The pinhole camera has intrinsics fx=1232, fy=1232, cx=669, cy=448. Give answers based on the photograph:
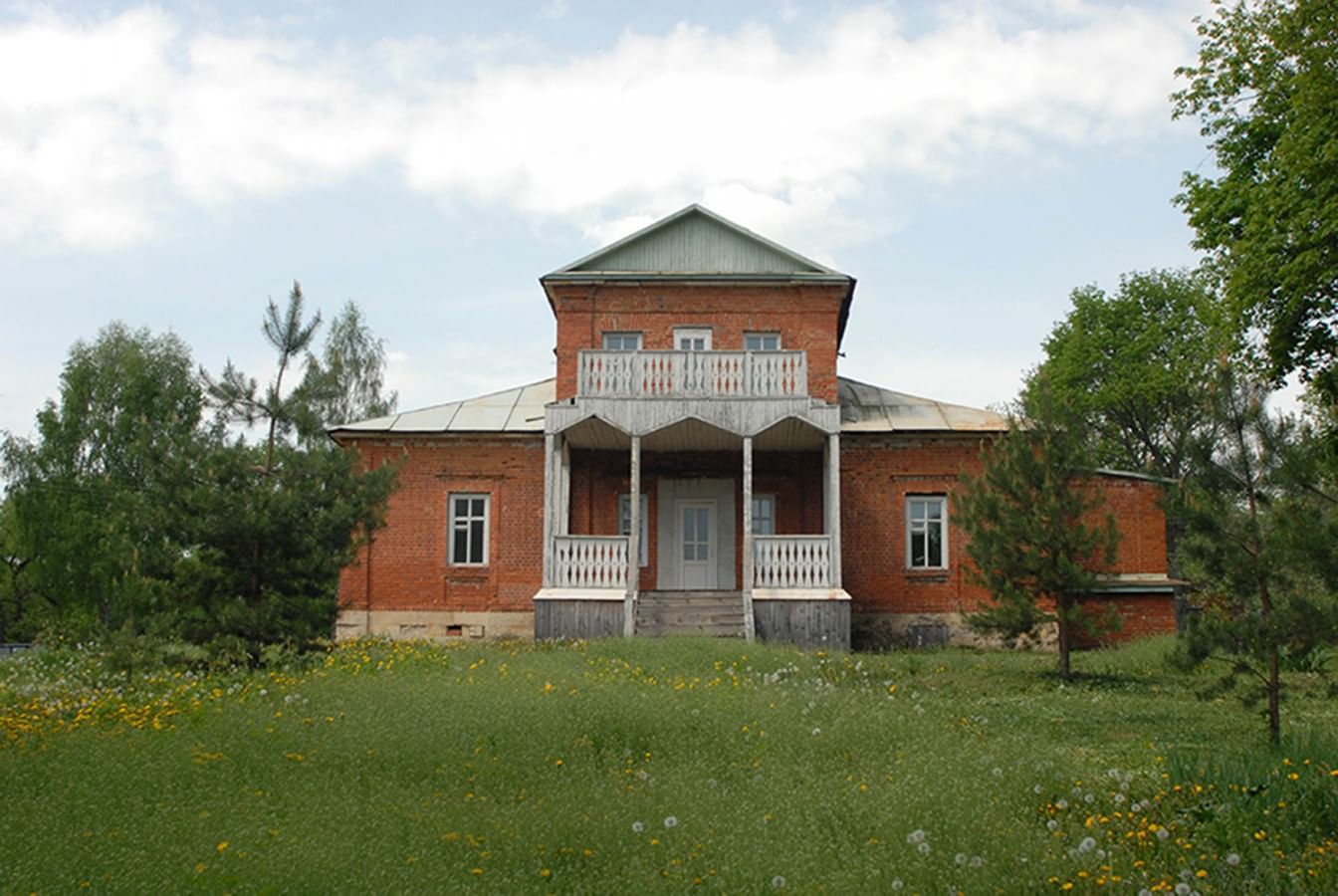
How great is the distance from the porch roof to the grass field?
10235mm

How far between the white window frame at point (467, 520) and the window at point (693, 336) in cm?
448

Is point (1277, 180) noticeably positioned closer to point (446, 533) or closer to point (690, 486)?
point (690, 486)

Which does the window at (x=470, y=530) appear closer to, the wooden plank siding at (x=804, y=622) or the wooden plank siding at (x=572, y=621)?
the wooden plank siding at (x=572, y=621)

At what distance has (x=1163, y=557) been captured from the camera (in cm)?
2175

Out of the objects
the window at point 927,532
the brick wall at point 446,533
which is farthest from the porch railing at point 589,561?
the window at point 927,532

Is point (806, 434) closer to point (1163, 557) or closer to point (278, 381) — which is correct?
point (1163, 557)

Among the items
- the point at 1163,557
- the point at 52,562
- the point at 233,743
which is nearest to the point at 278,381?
the point at 233,743

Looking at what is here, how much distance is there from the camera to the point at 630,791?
783cm

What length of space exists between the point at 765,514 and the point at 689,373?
3.81 meters

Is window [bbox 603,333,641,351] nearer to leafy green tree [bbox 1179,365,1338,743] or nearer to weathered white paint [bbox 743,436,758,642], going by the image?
weathered white paint [bbox 743,436,758,642]

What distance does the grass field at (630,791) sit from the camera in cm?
622

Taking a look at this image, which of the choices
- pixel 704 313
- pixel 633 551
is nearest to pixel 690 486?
pixel 704 313

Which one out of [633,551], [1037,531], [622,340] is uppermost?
[622,340]

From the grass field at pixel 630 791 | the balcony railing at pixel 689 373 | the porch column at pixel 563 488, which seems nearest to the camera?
the grass field at pixel 630 791
